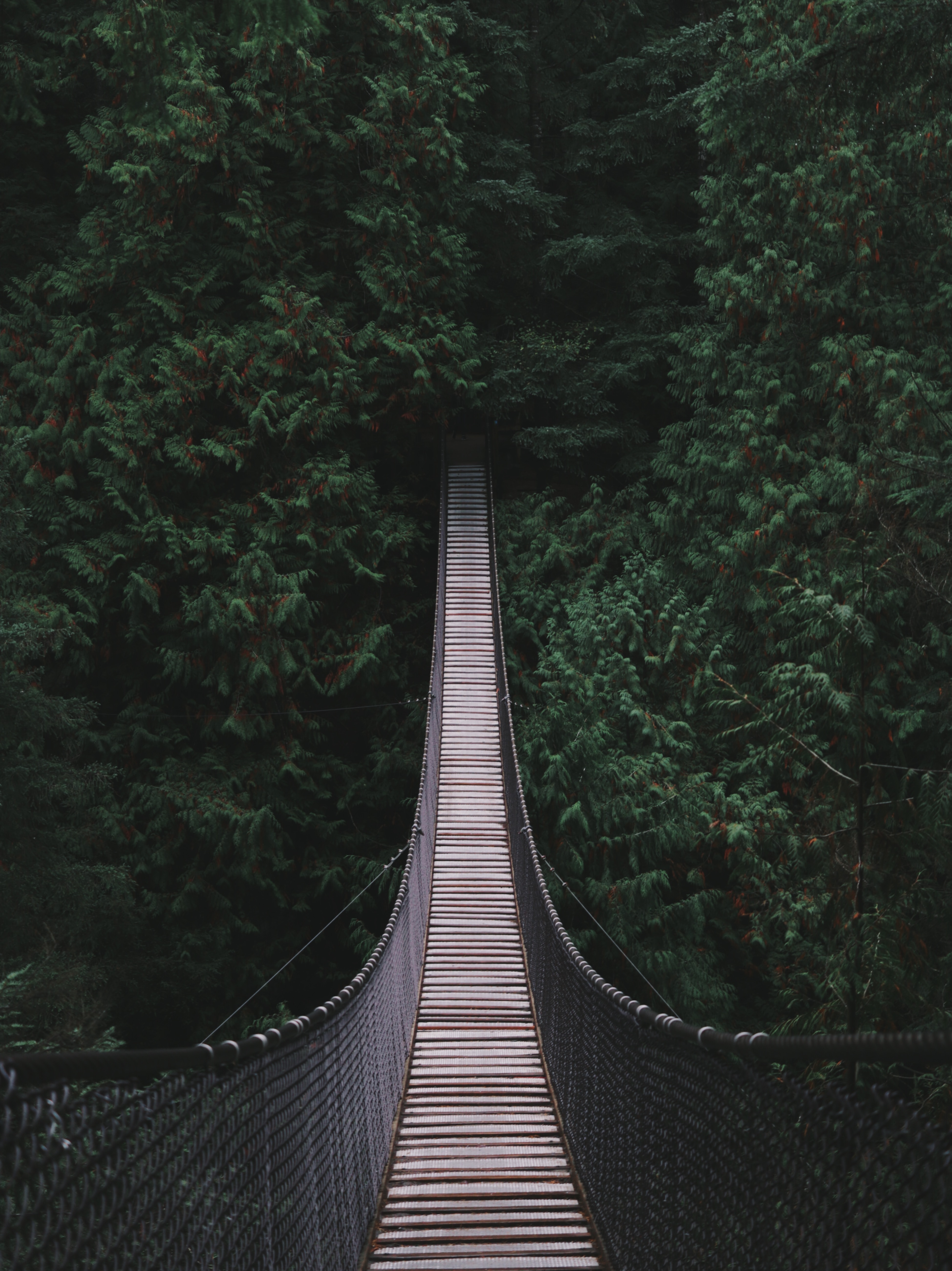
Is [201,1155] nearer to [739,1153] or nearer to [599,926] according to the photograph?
[739,1153]

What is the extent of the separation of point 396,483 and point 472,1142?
10904mm

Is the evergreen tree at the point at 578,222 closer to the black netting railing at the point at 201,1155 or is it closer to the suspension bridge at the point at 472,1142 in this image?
the suspension bridge at the point at 472,1142

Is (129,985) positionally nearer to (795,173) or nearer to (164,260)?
(164,260)

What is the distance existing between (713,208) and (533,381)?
9.77 feet

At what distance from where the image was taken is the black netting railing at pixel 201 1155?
1292 mm

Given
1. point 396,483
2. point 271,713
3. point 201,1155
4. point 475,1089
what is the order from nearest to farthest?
point 201,1155 → point 475,1089 → point 271,713 → point 396,483

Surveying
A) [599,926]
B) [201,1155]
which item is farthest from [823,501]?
[201,1155]

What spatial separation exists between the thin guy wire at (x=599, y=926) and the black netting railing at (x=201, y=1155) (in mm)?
3915

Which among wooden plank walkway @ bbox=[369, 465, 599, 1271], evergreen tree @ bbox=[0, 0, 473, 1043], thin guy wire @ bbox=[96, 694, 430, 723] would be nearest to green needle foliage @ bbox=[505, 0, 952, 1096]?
wooden plank walkway @ bbox=[369, 465, 599, 1271]

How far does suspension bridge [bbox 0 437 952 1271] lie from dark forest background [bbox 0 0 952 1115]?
11.9 ft

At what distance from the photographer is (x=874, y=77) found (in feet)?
14.6

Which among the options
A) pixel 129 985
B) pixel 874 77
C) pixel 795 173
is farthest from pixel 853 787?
pixel 795 173

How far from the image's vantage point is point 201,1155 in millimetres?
1788

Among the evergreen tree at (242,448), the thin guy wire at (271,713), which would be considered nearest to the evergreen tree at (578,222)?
the evergreen tree at (242,448)
